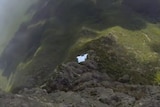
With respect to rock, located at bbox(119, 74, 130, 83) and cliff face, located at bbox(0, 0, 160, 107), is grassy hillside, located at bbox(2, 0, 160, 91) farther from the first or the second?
rock, located at bbox(119, 74, 130, 83)

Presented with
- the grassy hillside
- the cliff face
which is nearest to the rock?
the cliff face

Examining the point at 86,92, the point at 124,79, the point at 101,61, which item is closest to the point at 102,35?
the point at 101,61

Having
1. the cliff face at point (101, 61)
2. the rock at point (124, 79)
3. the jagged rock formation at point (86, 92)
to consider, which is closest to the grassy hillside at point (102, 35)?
the cliff face at point (101, 61)

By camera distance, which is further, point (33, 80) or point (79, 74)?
point (33, 80)

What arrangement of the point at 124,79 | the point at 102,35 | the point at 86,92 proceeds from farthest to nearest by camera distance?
the point at 102,35, the point at 124,79, the point at 86,92

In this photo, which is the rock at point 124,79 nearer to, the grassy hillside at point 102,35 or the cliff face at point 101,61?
the cliff face at point 101,61

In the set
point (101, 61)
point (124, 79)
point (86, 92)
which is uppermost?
point (101, 61)

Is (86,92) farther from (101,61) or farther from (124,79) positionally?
(101,61)

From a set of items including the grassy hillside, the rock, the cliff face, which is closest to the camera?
the cliff face

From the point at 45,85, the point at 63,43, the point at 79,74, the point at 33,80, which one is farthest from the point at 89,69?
the point at 63,43

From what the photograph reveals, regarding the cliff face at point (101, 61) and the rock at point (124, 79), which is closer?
the cliff face at point (101, 61)

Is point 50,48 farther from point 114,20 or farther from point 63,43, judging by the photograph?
point 114,20
